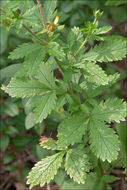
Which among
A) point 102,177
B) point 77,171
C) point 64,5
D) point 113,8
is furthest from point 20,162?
point 113,8

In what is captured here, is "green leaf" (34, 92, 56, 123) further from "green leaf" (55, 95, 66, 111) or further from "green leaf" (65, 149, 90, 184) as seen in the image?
"green leaf" (65, 149, 90, 184)

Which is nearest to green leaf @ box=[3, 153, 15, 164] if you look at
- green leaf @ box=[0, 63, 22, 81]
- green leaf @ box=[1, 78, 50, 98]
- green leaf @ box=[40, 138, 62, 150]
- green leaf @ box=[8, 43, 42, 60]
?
green leaf @ box=[0, 63, 22, 81]

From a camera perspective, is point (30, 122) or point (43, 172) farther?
point (30, 122)

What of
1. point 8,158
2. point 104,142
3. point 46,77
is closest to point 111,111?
point 104,142

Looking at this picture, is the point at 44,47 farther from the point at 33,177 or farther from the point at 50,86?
the point at 33,177

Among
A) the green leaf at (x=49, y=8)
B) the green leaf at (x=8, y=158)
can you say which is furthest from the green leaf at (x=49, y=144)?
the green leaf at (x=8, y=158)

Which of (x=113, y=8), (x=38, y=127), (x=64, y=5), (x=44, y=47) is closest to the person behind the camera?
(x=44, y=47)

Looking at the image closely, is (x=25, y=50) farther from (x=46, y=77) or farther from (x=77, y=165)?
(x=77, y=165)
